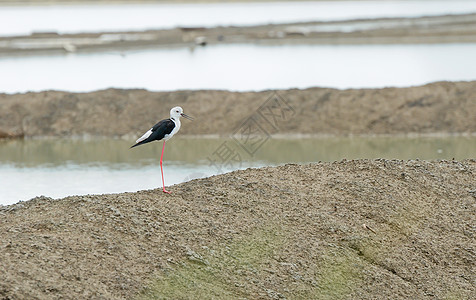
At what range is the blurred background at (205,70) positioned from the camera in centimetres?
1612

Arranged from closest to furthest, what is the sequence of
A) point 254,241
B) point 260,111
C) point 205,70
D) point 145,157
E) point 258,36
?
1. point 254,241
2. point 145,157
3. point 260,111
4. point 205,70
5. point 258,36

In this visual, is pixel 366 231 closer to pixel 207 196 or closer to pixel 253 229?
pixel 253 229

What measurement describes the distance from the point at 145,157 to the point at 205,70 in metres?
12.1

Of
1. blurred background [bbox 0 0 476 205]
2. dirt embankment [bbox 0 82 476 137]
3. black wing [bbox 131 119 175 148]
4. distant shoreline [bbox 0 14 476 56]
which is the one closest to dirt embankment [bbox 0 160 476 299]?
black wing [bbox 131 119 175 148]

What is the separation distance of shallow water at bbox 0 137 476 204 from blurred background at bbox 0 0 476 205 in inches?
1.0

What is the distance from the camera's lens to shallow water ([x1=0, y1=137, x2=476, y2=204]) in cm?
1403

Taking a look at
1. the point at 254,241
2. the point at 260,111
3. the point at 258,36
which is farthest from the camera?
the point at 258,36

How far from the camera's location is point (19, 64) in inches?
1316

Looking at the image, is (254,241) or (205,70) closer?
(254,241)

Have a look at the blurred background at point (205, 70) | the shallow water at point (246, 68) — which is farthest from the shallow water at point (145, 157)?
the shallow water at point (246, 68)

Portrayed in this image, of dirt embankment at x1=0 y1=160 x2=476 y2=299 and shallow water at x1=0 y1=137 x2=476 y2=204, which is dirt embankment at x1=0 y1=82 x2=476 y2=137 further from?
dirt embankment at x1=0 y1=160 x2=476 y2=299

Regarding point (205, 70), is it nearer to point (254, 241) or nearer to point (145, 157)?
point (145, 157)

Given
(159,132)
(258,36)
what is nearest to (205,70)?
(258,36)

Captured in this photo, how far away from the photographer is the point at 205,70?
29000mm
